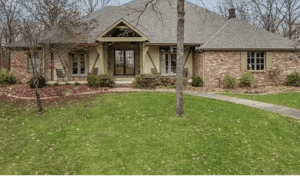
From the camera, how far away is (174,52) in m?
16.8

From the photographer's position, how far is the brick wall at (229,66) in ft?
48.7

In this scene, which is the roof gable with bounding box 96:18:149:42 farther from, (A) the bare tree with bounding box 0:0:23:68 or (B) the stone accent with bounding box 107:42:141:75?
(A) the bare tree with bounding box 0:0:23:68

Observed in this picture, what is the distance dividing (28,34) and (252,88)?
12.6 metres

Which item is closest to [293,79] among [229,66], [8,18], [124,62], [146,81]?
[229,66]

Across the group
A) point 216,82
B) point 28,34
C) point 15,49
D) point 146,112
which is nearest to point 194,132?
point 146,112

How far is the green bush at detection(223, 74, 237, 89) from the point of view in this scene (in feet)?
47.5

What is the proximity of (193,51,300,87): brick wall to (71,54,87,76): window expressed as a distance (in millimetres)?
8048

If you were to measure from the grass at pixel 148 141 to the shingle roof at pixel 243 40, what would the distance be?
722cm

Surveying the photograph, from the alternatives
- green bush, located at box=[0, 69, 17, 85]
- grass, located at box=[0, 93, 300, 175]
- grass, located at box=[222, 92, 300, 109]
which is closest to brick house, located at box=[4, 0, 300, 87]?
green bush, located at box=[0, 69, 17, 85]

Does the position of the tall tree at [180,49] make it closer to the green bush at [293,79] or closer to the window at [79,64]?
the window at [79,64]

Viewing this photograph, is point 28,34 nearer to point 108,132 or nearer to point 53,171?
point 108,132

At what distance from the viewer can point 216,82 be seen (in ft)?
49.1

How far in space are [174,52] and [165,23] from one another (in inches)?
112

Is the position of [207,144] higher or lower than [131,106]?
lower
